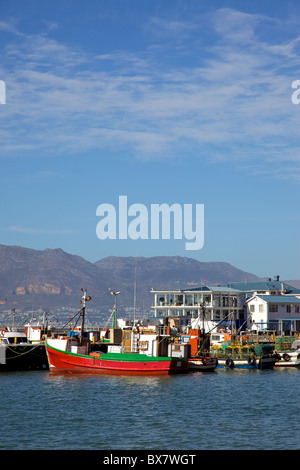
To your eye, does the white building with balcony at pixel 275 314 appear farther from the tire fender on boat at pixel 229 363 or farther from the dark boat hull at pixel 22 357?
the dark boat hull at pixel 22 357

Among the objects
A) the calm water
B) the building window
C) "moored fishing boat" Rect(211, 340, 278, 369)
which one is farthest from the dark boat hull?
the building window

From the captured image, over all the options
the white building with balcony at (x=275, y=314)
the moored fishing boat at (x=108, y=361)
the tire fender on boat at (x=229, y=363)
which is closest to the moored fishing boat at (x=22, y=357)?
the moored fishing boat at (x=108, y=361)

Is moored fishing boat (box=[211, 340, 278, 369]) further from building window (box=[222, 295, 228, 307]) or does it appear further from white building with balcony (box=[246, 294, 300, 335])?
building window (box=[222, 295, 228, 307])

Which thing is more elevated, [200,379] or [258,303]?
[258,303]

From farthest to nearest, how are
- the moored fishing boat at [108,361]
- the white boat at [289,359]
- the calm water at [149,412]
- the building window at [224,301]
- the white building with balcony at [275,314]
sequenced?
the building window at [224,301] → the white building with balcony at [275,314] → the white boat at [289,359] → the moored fishing boat at [108,361] → the calm water at [149,412]

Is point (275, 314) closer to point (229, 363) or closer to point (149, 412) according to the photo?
point (229, 363)

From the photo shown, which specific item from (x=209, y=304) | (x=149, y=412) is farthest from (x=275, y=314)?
(x=149, y=412)

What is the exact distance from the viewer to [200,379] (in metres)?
71.5

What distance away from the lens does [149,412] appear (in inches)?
1913

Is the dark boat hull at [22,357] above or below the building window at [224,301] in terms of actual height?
below

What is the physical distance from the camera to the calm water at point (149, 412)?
125 feet
